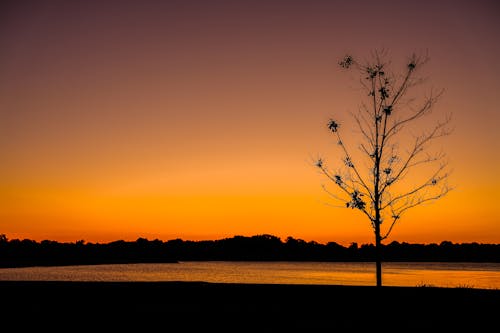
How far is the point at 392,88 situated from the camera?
24.1 meters

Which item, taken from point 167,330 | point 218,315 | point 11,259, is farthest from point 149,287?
point 11,259

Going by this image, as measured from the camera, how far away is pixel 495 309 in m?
19.6

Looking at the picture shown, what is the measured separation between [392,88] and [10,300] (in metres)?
18.4

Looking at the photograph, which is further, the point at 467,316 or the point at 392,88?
the point at 392,88

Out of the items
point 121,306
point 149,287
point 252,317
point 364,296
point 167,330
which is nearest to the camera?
point 167,330

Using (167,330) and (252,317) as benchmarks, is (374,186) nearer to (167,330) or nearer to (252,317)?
(252,317)

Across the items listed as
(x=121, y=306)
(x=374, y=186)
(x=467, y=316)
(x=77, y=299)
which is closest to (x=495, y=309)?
(x=467, y=316)

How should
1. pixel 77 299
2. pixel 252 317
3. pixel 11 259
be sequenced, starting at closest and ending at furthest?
pixel 252 317 < pixel 77 299 < pixel 11 259

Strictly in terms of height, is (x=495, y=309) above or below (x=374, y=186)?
below

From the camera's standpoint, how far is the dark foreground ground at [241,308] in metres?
16.0

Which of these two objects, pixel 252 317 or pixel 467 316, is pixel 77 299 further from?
pixel 467 316

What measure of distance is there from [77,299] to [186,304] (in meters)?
4.53

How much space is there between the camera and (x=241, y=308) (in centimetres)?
1936

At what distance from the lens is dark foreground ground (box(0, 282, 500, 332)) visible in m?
16.0
